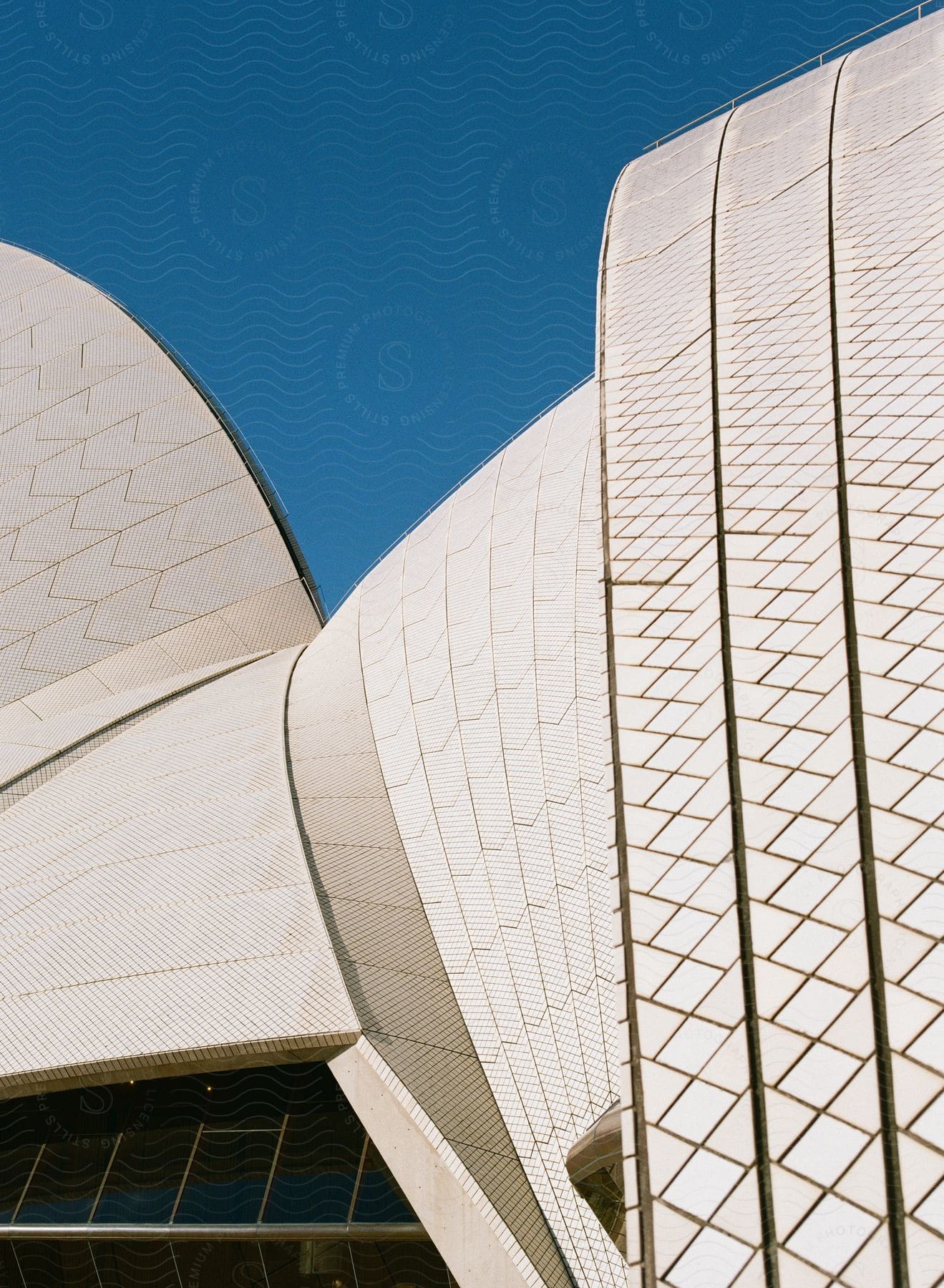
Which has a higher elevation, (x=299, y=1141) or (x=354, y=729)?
(x=354, y=729)

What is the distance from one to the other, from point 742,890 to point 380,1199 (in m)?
4.84

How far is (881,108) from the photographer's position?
42.6 feet

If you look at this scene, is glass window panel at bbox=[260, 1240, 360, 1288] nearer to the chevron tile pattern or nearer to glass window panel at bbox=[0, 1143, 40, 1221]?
glass window panel at bbox=[0, 1143, 40, 1221]

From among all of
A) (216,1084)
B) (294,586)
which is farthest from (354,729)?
(294,586)

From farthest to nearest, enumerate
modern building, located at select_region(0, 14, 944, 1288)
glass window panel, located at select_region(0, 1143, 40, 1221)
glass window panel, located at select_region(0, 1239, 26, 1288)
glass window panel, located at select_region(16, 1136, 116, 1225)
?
1. glass window panel, located at select_region(0, 1239, 26, 1288)
2. glass window panel, located at select_region(0, 1143, 40, 1221)
3. glass window panel, located at select_region(16, 1136, 116, 1225)
4. modern building, located at select_region(0, 14, 944, 1288)

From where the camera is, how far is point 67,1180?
1063cm

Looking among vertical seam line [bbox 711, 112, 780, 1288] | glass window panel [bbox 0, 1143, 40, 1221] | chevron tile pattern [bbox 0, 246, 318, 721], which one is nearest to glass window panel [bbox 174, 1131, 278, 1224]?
glass window panel [bbox 0, 1143, 40, 1221]

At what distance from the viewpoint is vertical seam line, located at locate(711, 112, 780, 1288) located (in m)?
6.07

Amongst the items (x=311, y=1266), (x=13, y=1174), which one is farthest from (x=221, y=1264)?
(x=13, y=1174)

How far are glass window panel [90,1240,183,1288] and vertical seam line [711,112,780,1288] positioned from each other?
6724mm

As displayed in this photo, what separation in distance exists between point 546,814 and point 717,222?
22.8ft

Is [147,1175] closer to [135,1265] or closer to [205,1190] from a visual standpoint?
[205,1190]

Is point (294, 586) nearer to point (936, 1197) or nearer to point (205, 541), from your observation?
point (205, 541)

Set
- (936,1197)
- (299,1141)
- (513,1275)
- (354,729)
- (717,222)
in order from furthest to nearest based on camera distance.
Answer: (354,729)
(717,222)
(299,1141)
(513,1275)
(936,1197)
